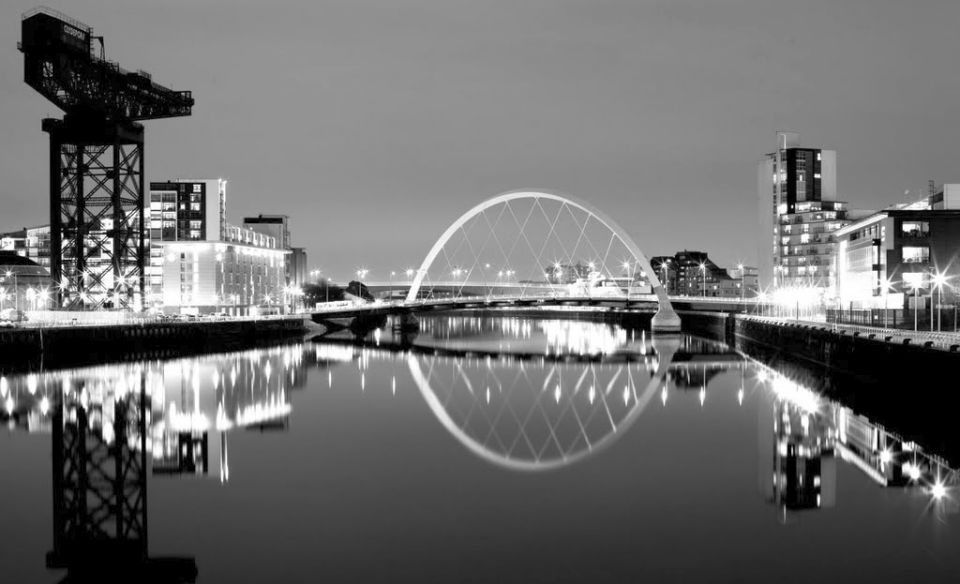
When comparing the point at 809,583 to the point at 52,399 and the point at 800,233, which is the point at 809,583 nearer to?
the point at 52,399

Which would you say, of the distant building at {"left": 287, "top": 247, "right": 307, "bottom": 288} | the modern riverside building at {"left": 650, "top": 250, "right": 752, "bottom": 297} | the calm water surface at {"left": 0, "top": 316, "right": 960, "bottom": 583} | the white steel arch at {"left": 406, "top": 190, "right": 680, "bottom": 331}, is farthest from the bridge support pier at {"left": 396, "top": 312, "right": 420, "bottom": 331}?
the modern riverside building at {"left": 650, "top": 250, "right": 752, "bottom": 297}

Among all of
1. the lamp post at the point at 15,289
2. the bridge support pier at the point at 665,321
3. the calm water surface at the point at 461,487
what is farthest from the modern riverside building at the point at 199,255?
the calm water surface at the point at 461,487

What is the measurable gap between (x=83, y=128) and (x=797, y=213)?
73.1 meters

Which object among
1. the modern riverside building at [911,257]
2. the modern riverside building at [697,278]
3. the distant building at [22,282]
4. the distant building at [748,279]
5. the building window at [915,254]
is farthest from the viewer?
the modern riverside building at [697,278]

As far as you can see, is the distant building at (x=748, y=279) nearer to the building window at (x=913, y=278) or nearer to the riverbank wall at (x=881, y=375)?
the building window at (x=913, y=278)

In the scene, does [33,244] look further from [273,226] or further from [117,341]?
[117,341]

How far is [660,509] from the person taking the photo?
15820 mm

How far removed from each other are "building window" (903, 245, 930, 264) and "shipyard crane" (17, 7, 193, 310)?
150 ft

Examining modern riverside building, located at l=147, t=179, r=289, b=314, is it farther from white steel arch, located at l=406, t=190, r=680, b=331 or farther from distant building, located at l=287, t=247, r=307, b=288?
distant building, located at l=287, t=247, r=307, b=288

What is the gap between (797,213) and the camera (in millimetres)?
95062

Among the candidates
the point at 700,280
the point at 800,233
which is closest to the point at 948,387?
the point at 800,233

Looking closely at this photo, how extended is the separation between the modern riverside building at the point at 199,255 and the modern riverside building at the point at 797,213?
5593 centimetres

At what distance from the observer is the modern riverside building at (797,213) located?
301 feet

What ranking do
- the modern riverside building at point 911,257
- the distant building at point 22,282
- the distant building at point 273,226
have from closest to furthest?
1. the modern riverside building at point 911,257
2. the distant building at point 22,282
3. the distant building at point 273,226
